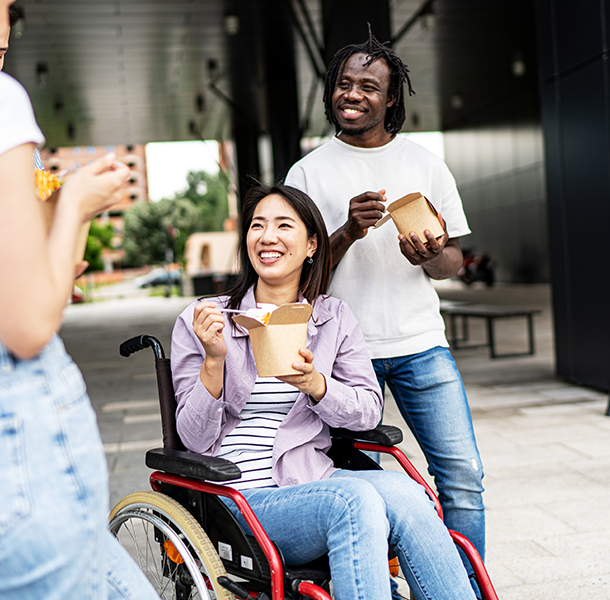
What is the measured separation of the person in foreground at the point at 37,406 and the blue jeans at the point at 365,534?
825 millimetres

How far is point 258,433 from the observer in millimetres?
2230

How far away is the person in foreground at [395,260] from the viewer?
2418 millimetres

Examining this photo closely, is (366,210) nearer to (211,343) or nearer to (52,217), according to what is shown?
(211,343)

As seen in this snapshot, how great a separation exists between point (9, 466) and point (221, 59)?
1244 centimetres

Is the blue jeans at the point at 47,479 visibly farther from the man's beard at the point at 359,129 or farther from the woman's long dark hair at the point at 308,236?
the man's beard at the point at 359,129

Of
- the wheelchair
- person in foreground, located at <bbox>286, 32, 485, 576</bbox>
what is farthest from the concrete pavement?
the wheelchair

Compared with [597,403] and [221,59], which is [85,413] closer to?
[597,403]

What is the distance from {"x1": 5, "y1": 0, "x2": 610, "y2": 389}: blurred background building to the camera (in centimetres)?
625

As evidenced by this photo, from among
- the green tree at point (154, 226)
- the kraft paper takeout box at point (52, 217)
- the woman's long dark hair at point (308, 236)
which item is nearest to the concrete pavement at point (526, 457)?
the woman's long dark hair at point (308, 236)

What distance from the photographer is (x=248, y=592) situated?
1.98 m

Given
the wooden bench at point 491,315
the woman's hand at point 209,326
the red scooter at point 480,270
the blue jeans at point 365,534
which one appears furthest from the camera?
the red scooter at point 480,270

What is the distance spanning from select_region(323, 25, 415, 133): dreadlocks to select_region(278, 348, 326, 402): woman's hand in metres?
1.01

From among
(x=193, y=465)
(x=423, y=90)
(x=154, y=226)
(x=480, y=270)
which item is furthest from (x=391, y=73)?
(x=154, y=226)

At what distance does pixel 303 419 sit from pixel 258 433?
0.48 feet
